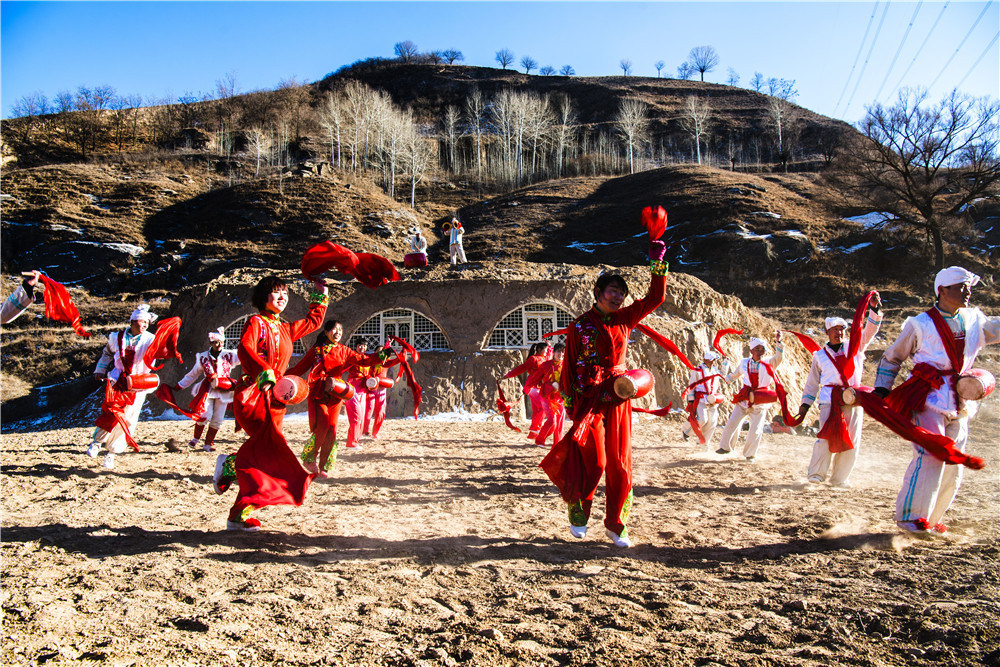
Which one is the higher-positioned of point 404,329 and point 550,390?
point 404,329

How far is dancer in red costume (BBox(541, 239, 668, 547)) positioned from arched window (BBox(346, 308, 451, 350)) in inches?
451

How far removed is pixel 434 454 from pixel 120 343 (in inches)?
178

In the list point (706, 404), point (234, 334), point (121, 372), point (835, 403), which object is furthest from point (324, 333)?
point (234, 334)

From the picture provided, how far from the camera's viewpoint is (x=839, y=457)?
6465 mm

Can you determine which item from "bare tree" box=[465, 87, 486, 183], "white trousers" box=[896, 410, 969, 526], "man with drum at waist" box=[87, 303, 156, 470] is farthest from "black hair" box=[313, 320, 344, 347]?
"bare tree" box=[465, 87, 486, 183]

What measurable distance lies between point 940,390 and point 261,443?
517 cm

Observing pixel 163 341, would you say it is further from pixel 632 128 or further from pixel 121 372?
pixel 632 128

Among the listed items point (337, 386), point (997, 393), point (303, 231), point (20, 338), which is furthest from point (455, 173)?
point (337, 386)

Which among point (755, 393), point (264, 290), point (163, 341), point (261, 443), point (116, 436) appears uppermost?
point (264, 290)

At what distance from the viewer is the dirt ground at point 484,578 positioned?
8.31 feet

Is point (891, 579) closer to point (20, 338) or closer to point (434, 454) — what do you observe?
point (434, 454)

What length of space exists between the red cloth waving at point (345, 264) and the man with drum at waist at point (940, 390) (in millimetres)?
4239

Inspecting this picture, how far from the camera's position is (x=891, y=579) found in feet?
10.7

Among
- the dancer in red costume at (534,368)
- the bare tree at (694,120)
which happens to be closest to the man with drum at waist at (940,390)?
the dancer in red costume at (534,368)
